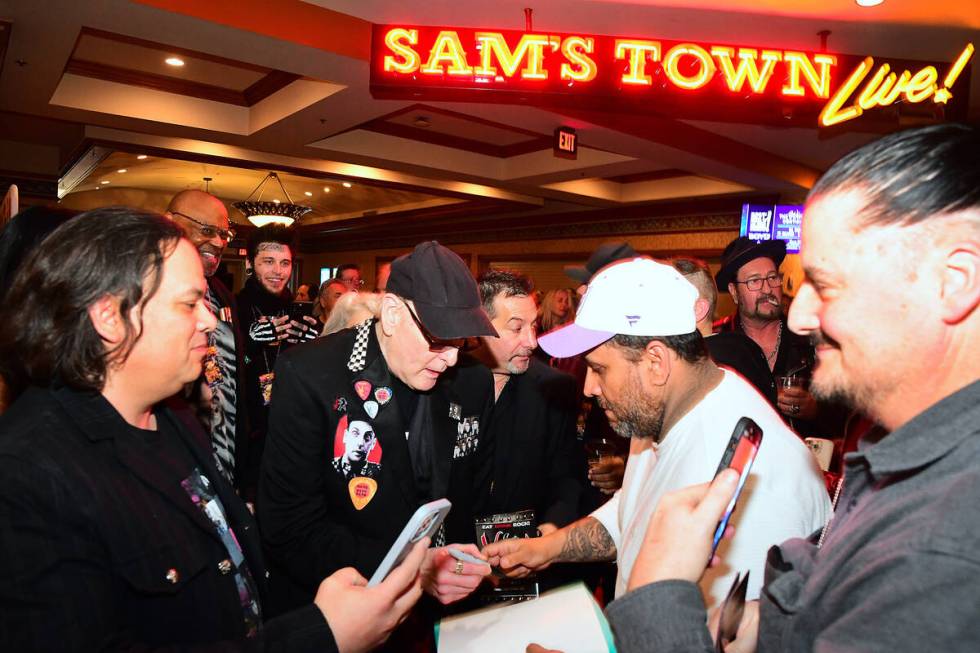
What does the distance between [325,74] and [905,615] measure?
5.76 m

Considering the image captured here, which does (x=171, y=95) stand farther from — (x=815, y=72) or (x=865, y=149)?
(x=865, y=149)

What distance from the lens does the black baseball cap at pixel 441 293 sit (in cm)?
204

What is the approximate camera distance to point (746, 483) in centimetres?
152

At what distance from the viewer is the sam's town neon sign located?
4.54 metres

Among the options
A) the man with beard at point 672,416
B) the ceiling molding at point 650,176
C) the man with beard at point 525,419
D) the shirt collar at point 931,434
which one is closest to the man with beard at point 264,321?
the man with beard at point 525,419

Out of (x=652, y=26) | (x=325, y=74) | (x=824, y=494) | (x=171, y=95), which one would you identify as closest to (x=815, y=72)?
(x=652, y=26)

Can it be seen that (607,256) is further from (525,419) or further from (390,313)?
(390,313)

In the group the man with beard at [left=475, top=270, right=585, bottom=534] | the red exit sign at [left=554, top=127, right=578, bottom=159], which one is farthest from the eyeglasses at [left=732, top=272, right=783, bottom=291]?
the red exit sign at [left=554, top=127, right=578, bottom=159]

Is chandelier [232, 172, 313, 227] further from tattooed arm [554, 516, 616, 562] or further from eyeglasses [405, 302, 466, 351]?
tattooed arm [554, 516, 616, 562]

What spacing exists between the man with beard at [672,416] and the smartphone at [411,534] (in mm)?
552

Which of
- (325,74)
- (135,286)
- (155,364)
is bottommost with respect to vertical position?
(155,364)

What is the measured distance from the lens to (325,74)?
5.52 metres

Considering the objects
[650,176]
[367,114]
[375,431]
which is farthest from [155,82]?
[650,176]

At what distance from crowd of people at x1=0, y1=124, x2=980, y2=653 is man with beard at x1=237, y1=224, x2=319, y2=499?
0.93 m
